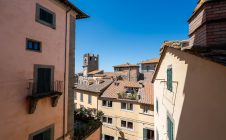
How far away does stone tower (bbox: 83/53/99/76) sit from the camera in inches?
3081

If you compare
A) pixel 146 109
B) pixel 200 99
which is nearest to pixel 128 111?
pixel 146 109

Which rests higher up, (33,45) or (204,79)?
(33,45)

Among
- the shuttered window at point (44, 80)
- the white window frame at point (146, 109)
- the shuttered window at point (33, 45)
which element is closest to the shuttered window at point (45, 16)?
the shuttered window at point (33, 45)

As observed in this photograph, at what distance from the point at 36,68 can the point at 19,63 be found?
43.4 inches

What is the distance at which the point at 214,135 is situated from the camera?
163 inches

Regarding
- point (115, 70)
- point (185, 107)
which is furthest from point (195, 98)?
point (115, 70)

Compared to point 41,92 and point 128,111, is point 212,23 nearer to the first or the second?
point 41,92

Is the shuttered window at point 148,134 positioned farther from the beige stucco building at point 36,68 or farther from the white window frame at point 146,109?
the beige stucco building at point 36,68

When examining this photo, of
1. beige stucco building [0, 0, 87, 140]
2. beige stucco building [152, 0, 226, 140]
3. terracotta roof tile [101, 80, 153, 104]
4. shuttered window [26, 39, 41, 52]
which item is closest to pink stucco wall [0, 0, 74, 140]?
beige stucco building [0, 0, 87, 140]

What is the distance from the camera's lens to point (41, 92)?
913 centimetres

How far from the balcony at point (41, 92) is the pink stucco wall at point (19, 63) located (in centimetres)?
24

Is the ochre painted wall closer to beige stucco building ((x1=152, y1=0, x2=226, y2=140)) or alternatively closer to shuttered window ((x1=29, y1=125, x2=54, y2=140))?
beige stucco building ((x1=152, y1=0, x2=226, y2=140))

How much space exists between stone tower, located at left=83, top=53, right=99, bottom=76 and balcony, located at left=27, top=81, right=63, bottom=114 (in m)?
67.4

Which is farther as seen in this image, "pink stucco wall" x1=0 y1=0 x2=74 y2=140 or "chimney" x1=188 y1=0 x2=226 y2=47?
"pink stucco wall" x1=0 y1=0 x2=74 y2=140
